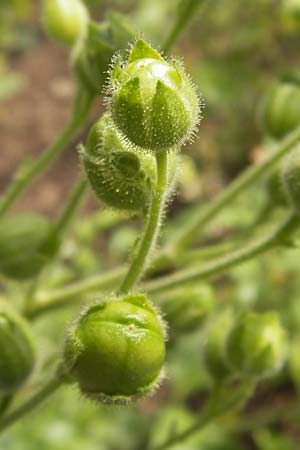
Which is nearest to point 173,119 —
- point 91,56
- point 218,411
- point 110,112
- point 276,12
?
point 110,112

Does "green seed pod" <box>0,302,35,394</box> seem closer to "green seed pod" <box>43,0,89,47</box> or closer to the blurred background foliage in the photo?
the blurred background foliage

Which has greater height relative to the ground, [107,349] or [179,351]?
[107,349]

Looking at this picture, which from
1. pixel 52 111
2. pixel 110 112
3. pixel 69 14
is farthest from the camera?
pixel 52 111

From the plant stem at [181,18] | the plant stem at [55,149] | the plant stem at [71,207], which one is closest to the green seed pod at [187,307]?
the plant stem at [71,207]

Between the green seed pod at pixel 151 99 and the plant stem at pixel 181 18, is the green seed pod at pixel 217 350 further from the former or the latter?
the green seed pod at pixel 151 99

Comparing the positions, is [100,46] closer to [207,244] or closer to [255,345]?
[255,345]

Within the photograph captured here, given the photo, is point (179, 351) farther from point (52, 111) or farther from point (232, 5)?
point (52, 111)
